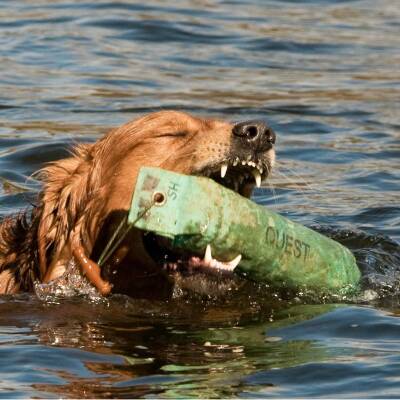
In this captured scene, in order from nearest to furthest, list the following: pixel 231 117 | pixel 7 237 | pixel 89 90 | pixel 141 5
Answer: pixel 7 237 → pixel 231 117 → pixel 89 90 → pixel 141 5

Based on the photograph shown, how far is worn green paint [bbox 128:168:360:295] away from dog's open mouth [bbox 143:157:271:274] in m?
0.07

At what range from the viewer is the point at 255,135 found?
324 inches

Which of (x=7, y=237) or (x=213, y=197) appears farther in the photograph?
(x=7, y=237)

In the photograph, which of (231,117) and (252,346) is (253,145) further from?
(231,117)

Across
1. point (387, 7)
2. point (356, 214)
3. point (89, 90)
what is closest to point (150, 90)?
point (89, 90)

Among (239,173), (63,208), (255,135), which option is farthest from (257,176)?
(63,208)

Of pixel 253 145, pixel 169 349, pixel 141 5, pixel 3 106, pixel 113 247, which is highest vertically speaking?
pixel 141 5

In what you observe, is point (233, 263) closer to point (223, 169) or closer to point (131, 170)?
point (223, 169)

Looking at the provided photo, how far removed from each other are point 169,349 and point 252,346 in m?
0.47

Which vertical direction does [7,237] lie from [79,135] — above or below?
below

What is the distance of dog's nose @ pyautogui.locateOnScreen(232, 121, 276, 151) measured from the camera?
8219mm

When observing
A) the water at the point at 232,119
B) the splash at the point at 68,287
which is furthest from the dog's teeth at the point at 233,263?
the splash at the point at 68,287

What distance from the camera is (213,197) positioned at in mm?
7812

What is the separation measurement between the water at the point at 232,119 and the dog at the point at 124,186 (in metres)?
0.22
